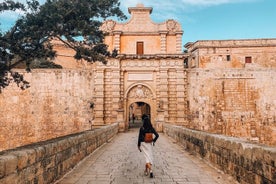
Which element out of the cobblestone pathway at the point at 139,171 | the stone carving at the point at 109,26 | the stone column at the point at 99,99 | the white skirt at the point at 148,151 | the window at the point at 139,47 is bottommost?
the cobblestone pathway at the point at 139,171

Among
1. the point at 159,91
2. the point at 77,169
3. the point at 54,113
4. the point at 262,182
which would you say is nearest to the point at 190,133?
the point at 77,169

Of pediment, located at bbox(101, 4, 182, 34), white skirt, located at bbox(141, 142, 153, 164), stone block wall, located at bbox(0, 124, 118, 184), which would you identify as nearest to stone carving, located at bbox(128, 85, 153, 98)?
pediment, located at bbox(101, 4, 182, 34)

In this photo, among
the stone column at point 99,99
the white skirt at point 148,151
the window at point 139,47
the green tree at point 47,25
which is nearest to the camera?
the white skirt at point 148,151

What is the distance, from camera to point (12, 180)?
350 cm

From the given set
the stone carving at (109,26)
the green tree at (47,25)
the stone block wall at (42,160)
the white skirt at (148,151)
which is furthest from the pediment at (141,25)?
the white skirt at (148,151)

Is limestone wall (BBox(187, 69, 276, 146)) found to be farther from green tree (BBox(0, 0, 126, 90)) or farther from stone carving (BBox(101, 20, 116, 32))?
green tree (BBox(0, 0, 126, 90))

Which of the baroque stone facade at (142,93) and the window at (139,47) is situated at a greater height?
the window at (139,47)

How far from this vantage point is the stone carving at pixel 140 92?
2125cm

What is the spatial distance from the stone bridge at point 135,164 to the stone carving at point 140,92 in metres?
12.1

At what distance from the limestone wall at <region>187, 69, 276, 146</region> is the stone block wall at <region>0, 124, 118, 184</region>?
1521 cm

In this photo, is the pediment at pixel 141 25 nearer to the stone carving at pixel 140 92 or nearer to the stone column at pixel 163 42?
the stone column at pixel 163 42

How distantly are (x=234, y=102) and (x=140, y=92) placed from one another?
764 cm

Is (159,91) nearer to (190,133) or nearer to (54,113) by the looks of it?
(54,113)

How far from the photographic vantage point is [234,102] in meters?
21.6
